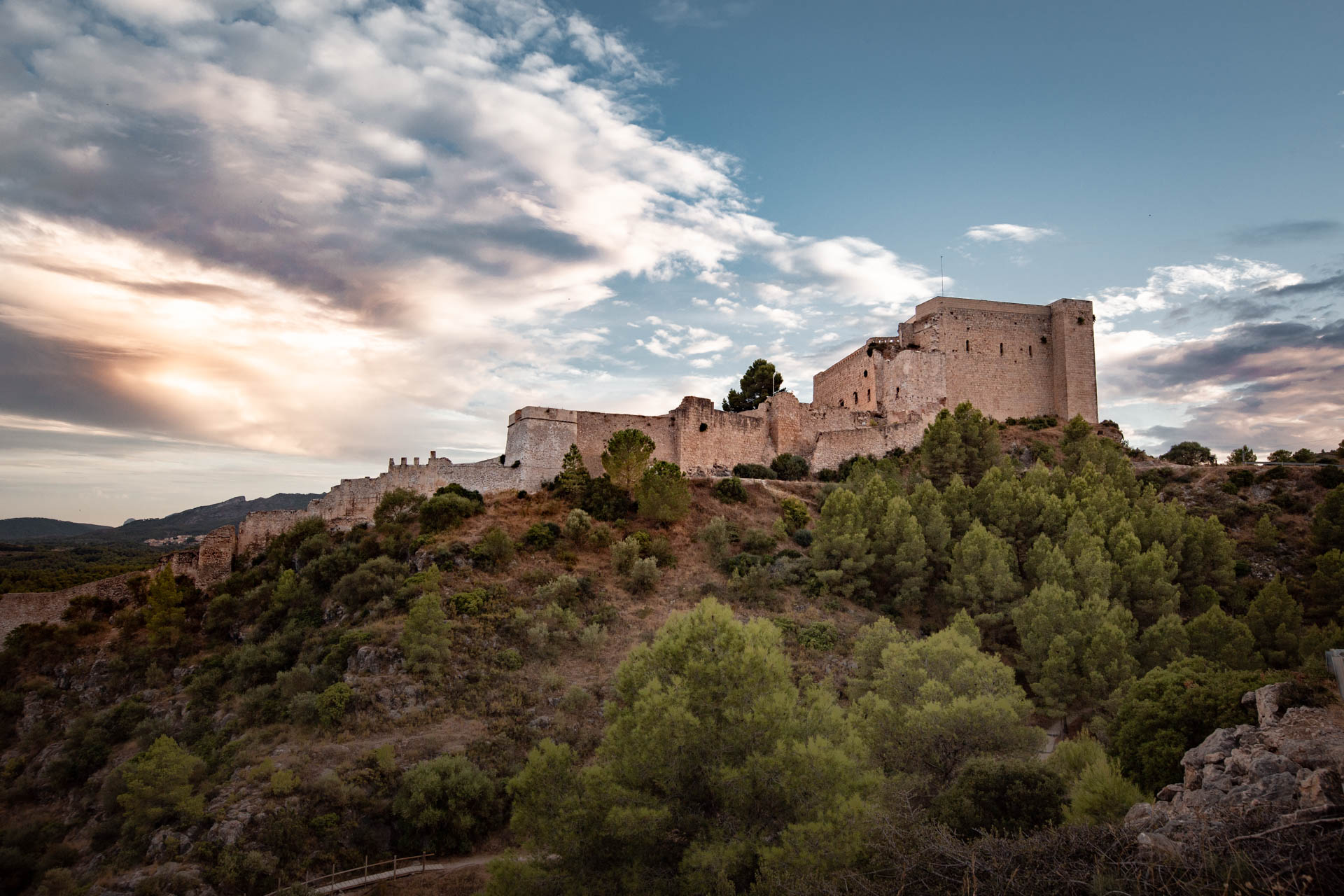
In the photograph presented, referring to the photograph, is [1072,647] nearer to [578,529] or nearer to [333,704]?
[578,529]

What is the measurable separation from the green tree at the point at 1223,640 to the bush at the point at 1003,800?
10.3 metres

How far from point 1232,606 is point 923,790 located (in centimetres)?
1980

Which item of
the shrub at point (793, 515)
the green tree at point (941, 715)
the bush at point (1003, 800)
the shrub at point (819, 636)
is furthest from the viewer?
the shrub at point (793, 515)

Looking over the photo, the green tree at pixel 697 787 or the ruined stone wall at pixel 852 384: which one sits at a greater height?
the ruined stone wall at pixel 852 384

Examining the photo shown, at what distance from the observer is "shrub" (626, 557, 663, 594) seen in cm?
2561

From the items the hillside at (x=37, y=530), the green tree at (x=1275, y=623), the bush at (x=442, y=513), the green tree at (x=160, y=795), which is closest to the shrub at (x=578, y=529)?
the bush at (x=442, y=513)

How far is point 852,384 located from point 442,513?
88.0ft

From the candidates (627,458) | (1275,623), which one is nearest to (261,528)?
(627,458)

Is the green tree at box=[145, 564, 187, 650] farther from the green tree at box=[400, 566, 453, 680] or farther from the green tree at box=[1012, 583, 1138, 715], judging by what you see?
the green tree at box=[1012, 583, 1138, 715]

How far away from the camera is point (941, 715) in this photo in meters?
13.6

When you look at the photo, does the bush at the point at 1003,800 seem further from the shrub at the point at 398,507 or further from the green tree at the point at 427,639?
the shrub at the point at 398,507

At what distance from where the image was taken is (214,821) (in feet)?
50.5

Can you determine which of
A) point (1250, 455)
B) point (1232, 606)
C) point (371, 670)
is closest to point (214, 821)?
point (371, 670)

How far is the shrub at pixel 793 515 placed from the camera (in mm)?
30875
